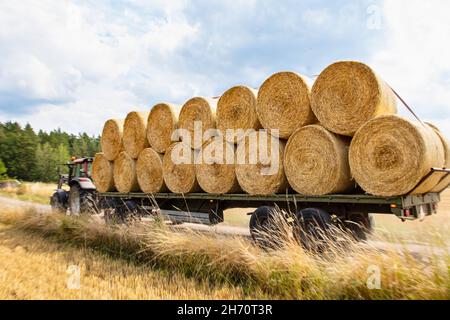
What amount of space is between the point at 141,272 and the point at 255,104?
4.02 m

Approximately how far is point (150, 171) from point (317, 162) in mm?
5163

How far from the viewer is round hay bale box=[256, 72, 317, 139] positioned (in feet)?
23.6

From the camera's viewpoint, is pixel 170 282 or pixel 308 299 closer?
pixel 308 299

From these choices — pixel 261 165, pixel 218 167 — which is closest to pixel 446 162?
pixel 261 165

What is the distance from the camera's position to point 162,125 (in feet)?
33.0

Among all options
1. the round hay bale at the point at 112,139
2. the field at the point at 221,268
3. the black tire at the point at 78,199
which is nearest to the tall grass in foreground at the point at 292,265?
the field at the point at 221,268

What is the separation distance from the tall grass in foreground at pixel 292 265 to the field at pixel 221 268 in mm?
11

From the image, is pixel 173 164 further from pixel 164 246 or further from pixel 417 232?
pixel 417 232

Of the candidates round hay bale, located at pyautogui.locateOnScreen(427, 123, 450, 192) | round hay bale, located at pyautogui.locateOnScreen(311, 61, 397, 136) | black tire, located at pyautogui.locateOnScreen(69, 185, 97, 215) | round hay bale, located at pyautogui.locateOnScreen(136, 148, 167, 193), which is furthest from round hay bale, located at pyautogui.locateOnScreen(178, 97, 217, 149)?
black tire, located at pyautogui.locateOnScreen(69, 185, 97, 215)

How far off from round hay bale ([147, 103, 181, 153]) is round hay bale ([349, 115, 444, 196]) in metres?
4.93

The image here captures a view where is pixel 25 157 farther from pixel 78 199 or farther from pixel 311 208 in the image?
pixel 311 208

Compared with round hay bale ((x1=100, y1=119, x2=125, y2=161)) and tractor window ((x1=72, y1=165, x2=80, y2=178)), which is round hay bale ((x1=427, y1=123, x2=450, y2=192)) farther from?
tractor window ((x1=72, y1=165, x2=80, y2=178))
